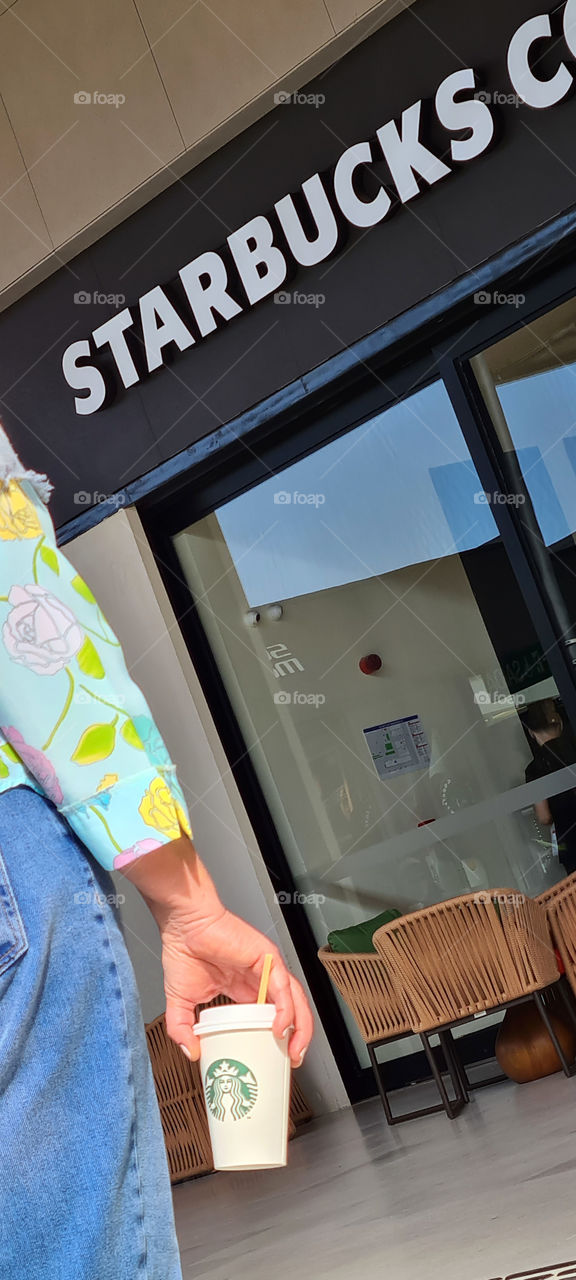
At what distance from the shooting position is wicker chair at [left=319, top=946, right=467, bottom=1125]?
13.2 feet

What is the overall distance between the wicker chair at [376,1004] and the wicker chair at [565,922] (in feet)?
1.62

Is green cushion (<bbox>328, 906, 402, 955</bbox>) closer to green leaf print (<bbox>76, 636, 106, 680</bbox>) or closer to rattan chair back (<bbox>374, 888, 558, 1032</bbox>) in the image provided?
rattan chair back (<bbox>374, 888, 558, 1032</bbox>)

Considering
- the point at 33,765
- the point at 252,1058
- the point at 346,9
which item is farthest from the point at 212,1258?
the point at 346,9

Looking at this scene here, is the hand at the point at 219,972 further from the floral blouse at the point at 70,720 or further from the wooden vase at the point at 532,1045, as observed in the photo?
the wooden vase at the point at 532,1045

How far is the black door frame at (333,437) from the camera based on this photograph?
4.23 m

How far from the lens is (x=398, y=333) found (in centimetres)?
439

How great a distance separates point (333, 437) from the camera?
194 inches

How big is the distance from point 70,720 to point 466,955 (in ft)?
10.5

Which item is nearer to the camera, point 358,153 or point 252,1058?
point 252,1058

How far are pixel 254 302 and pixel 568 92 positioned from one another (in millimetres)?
1497

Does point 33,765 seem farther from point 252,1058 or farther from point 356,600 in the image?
point 356,600

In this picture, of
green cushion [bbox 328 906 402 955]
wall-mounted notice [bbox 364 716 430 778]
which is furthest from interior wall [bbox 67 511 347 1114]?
wall-mounted notice [bbox 364 716 430 778]

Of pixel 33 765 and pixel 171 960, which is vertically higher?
pixel 33 765

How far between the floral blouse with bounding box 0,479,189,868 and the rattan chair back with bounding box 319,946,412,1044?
3354mm
